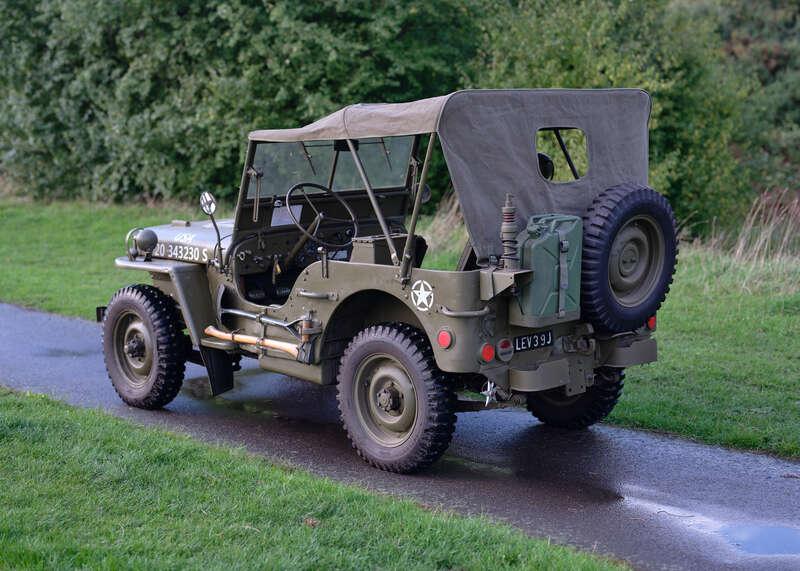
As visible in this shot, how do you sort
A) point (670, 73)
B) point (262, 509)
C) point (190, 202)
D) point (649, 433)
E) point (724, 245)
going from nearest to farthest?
point (262, 509), point (649, 433), point (724, 245), point (670, 73), point (190, 202)

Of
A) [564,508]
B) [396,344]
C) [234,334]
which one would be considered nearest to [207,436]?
[234,334]

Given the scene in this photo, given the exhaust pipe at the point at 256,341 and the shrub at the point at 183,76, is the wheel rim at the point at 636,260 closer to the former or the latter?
the exhaust pipe at the point at 256,341

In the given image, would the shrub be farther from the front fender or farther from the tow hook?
the tow hook

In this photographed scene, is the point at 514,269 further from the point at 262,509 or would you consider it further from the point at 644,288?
the point at 262,509

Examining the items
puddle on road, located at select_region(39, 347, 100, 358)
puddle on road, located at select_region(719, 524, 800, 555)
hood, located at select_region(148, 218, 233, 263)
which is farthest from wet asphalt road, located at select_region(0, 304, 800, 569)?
hood, located at select_region(148, 218, 233, 263)

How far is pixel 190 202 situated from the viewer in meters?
17.9

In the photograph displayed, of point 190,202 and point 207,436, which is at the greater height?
point 190,202

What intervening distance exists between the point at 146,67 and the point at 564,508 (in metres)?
13.9

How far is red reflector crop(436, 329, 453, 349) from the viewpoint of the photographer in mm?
5586

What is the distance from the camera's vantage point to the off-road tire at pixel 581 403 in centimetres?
657

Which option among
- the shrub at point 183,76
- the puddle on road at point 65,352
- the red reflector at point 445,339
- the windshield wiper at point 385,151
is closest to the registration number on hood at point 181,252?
the windshield wiper at point 385,151

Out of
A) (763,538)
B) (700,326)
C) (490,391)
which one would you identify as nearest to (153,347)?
(490,391)

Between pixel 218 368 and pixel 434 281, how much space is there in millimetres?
2256

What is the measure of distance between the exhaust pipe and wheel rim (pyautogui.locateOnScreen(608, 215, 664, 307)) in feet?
6.50
